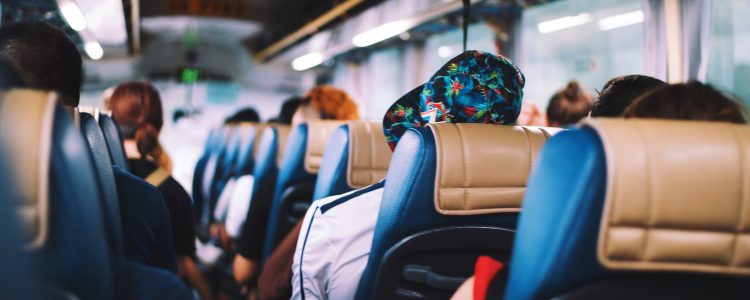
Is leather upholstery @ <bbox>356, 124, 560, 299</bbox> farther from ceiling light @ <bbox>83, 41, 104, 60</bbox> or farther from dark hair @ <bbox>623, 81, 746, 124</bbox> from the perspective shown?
ceiling light @ <bbox>83, 41, 104, 60</bbox>

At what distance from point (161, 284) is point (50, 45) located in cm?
54

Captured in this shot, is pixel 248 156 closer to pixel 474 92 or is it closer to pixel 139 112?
pixel 139 112

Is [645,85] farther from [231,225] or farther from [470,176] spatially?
[231,225]

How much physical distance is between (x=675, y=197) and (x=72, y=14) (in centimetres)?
683

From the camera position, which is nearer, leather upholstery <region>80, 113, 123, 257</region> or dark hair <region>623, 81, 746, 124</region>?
dark hair <region>623, 81, 746, 124</region>

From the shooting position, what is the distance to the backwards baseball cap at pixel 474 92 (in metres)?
2.02

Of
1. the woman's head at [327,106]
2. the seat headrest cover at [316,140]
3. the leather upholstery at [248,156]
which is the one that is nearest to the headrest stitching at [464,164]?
the seat headrest cover at [316,140]

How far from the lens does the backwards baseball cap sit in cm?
202

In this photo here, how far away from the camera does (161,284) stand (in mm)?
1421

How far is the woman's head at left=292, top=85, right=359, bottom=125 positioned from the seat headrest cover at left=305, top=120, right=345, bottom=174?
0.86 metres

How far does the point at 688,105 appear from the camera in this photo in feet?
4.18

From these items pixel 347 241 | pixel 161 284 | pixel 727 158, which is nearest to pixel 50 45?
pixel 161 284

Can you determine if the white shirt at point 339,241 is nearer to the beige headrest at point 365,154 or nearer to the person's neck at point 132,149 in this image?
the beige headrest at point 365,154

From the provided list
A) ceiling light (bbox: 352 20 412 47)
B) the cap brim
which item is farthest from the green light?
the cap brim
